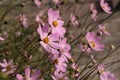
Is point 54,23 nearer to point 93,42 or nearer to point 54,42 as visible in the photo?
point 54,42

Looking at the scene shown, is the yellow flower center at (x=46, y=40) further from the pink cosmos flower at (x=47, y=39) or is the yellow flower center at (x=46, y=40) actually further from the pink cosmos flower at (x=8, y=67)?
the pink cosmos flower at (x=8, y=67)

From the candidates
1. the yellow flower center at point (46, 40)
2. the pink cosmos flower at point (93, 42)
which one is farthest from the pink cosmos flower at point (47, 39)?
the pink cosmos flower at point (93, 42)

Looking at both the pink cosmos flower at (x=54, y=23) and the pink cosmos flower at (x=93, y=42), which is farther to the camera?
the pink cosmos flower at (x=93, y=42)

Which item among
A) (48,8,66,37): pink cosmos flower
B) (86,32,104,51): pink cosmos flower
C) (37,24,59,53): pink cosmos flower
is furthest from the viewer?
(86,32,104,51): pink cosmos flower

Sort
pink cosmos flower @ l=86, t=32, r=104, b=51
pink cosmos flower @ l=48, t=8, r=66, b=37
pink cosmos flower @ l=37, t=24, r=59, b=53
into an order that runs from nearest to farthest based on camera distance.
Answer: pink cosmos flower @ l=37, t=24, r=59, b=53, pink cosmos flower @ l=48, t=8, r=66, b=37, pink cosmos flower @ l=86, t=32, r=104, b=51

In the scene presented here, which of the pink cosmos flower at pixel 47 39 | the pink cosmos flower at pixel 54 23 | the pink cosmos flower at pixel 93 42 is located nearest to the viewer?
the pink cosmos flower at pixel 47 39

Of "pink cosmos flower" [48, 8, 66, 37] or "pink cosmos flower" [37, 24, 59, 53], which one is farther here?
"pink cosmos flower" [48, 8, 66, 37]

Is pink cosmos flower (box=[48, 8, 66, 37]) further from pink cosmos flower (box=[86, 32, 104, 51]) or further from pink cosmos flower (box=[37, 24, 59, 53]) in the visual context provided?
pink cosmos flower (box=[86, 32, 104, 51])

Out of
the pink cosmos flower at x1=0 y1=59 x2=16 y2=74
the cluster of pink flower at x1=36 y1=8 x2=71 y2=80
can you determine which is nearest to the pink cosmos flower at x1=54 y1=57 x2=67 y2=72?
the cluster of pink flower at x1=36 y1=8 x2=71 y2=80

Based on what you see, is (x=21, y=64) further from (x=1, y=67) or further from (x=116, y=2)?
(x=116, y=2)

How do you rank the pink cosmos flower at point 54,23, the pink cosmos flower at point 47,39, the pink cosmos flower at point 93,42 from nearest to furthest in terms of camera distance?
the pink cosmos flower at point 47,39, the pink cosmos flower at point 54,23, the pink cosmos flower at point 93,42
